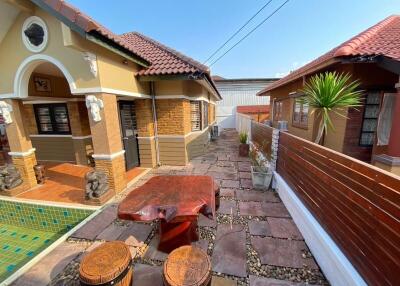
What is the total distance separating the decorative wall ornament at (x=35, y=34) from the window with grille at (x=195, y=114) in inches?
192

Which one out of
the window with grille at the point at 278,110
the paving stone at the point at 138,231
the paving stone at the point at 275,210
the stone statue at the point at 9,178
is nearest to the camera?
the paving stone at the point at 138,231

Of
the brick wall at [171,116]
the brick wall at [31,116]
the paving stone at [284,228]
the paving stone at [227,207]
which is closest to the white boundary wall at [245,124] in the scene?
the brick wall at [171,116]

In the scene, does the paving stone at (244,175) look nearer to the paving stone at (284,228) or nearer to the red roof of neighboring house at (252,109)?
the paving stone at (284,228)

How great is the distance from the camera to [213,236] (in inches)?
128

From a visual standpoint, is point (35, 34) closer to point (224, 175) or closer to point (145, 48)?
point (145, 48)

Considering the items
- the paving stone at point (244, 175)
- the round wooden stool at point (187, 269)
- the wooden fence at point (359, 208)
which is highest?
the wooden fence at point (359, 208)

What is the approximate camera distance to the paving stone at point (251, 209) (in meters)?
3.91

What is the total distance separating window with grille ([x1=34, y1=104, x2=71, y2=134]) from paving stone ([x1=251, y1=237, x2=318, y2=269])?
26.6ft

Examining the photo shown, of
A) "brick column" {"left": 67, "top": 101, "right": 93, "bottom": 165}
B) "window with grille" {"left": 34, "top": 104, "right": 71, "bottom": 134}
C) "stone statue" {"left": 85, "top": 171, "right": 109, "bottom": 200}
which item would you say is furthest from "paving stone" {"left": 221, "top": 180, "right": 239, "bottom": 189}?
"window with grille" {"left": 34, "top": 104, "right": 71, "bottom": 134}

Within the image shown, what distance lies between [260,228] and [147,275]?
6.80ft

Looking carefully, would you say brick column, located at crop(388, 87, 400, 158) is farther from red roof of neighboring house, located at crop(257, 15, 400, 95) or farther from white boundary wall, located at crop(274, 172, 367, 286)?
white boundary wall, located at crop(274, 172, 367, 286)

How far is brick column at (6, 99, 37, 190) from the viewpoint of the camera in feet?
17.0

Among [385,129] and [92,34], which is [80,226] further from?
[385,129]

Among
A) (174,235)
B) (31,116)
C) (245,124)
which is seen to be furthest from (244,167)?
(31,116)
